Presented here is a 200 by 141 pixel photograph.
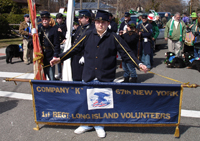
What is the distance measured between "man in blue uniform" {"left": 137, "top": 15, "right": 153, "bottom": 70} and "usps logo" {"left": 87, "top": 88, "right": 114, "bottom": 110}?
5529mm

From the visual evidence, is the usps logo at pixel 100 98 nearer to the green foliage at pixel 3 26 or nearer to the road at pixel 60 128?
the road at pixel 60 128

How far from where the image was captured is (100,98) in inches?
139

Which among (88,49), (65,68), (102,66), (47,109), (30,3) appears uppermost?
(30,3)

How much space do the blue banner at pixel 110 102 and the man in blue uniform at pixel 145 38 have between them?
17.6 feet

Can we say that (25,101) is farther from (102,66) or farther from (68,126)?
(102,66)

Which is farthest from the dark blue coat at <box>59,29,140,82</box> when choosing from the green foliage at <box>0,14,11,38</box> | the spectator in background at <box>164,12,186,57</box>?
the green foliage at <box>0,14,11,38</box>

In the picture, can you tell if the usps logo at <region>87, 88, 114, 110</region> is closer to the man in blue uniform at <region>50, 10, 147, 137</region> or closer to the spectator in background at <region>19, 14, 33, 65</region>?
the man in blue uniform at <region>50, 10, 147, 137</region>

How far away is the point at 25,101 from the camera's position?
5406 mm

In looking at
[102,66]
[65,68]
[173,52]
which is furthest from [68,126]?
[173,52]

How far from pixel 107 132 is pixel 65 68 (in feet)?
7.25

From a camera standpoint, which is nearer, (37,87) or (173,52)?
(37,87)

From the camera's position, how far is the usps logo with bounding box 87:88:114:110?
3516 mm

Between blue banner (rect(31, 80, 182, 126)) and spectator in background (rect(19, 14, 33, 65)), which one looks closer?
blue banner (rect(31, 80, 182, 126))

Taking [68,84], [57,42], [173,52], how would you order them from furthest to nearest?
[173,52] → [57,42] → [68,84]
